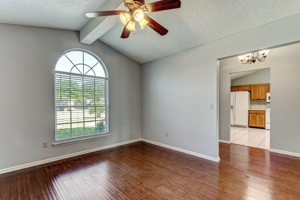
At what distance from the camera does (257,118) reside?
6.50 metres

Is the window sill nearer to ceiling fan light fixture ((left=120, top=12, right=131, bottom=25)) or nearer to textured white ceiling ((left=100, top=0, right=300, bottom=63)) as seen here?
textured white ceiling ((left=100, top=0, right=300, bottom=63))

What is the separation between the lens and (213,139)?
3186 mm

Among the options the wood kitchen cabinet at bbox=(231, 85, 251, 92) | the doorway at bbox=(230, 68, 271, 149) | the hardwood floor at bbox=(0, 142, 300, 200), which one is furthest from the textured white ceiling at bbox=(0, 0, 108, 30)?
the wood kitchen cabinet at bbox=(231, 85, 251, 92)

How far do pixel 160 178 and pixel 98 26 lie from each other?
3169 mm

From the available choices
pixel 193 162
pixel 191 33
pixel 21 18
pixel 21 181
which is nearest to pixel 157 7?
pixel 191 33

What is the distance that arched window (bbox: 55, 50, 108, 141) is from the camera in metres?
3.39

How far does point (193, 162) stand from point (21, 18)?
445cm

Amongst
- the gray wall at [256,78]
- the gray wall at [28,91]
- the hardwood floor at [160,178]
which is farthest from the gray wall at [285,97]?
the gray wall at [28,91]

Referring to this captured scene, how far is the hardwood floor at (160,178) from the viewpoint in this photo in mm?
2082

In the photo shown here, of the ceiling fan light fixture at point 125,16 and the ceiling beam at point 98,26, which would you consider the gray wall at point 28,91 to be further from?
the ceiling fan light fixture at point 125,16

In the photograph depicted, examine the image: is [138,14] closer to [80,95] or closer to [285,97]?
[80,95]

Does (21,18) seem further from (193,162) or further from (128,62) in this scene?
(193,162)

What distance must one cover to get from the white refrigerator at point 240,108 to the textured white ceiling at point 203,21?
4.93 m

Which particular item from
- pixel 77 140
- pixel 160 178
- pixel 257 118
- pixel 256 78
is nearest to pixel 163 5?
pixel 160 178
